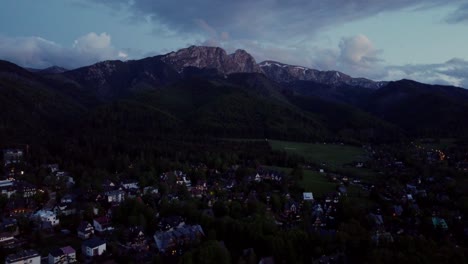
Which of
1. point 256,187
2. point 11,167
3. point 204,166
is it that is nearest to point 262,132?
point 204,166

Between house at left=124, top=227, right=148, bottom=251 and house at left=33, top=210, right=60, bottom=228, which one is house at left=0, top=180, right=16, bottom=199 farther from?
house at left=124, top=227, right=148, bottom=251

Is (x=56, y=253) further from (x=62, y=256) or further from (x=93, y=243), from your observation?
(x=93, y=243)

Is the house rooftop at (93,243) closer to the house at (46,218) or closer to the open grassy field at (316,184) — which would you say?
the house at (46,218)

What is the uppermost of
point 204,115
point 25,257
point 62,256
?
point 204,115

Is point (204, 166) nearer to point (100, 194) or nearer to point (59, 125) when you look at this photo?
point (100, 194)

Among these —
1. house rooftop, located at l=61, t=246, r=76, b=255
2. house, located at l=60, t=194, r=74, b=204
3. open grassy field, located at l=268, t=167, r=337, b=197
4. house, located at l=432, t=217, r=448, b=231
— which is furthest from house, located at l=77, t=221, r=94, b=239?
house, located at l=432, t=217, r=448, b=231

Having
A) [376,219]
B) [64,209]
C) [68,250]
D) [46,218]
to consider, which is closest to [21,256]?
[68,250]
